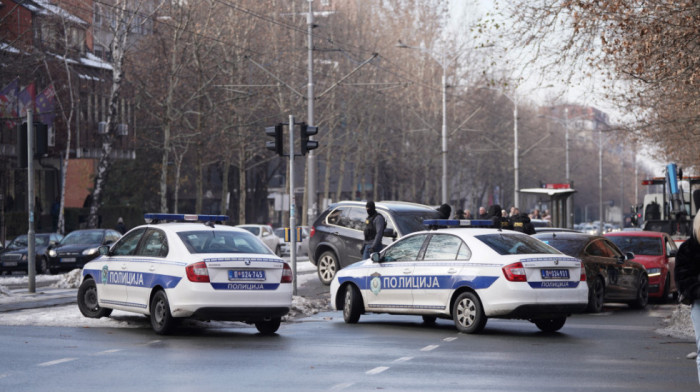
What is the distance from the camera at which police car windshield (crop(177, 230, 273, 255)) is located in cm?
1579

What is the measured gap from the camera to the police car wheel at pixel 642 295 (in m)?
22.5

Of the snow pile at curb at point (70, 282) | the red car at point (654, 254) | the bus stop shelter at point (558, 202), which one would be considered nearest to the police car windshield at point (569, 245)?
the red car at point (654, 254)

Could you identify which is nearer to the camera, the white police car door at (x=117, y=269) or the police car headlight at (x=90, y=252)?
the white police car door at (x=117, y=269)

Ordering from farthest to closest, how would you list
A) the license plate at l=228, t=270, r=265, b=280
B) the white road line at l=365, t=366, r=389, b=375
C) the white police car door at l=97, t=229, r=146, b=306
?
the white police car door at l=97, t=229, r=146, b=306, the license plate at l=228, t=270, r=265, b=280, the white road line at l=365, t=366, r=389, b=375

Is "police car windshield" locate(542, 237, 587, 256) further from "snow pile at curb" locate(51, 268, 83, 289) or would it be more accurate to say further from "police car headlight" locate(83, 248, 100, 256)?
"police car headlight" locate(83, 248, 100, 256)

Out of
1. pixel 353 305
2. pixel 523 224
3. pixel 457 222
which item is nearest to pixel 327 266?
pixel 523 224

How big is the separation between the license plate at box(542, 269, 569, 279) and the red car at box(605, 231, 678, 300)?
8.41 meters

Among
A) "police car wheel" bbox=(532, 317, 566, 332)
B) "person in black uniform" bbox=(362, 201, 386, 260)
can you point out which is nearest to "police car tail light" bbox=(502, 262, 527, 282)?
"police car wheel" bbox=(532, 317, 566, 332)

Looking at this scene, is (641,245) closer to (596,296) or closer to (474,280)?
(596,296)

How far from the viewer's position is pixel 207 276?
15211 mm

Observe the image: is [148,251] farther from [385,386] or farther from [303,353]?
[385,386]

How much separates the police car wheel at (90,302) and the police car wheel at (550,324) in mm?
6120

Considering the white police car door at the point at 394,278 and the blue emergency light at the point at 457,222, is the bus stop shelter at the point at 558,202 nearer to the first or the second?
the blue emergency light at the point at 457,222

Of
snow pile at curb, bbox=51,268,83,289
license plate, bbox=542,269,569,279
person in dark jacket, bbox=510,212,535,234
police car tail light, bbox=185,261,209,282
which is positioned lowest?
snow pile at curb, bbox=51,268,83,289
